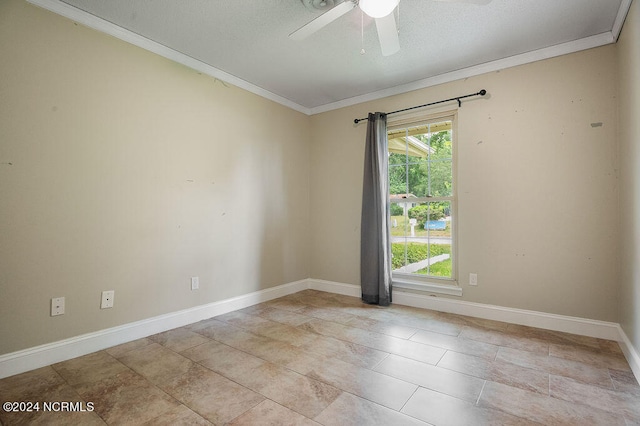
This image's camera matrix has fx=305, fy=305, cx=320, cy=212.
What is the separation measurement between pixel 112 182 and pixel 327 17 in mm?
1978

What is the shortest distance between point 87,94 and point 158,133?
0.54 metres

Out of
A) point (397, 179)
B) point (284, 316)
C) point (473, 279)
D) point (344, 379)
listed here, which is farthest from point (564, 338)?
point (284, 316)

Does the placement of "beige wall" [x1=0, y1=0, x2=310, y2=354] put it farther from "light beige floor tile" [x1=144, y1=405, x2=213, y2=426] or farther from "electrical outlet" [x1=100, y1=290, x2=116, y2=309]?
"light beige floor tile" [x1=144, y1=405, x2=213, y2=426]

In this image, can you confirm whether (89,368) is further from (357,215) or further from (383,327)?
(357,215)

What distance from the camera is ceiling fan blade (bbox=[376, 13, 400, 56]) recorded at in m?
1.83

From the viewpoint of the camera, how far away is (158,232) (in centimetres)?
263

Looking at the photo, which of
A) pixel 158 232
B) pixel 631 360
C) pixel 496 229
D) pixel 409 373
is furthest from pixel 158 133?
pixel 631 360

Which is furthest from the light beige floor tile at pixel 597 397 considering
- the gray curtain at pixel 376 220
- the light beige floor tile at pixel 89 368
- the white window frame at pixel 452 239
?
the light beige floor tile at pixel 89 368

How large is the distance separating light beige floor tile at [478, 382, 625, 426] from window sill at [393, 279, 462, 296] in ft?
4.58

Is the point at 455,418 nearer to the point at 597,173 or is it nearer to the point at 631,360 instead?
the point at 631,360

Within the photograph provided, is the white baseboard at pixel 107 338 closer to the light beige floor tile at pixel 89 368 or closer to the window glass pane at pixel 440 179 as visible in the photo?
the light beige floor tile at pixel 89 368

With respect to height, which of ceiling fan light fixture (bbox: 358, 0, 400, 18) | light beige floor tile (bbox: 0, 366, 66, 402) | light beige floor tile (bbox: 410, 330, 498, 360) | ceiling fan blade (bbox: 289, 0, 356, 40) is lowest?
light beige floor tile (bbox: 410, 330, 498, 360)

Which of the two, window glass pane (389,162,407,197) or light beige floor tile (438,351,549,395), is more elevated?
window glass pane (389,162,407,197)

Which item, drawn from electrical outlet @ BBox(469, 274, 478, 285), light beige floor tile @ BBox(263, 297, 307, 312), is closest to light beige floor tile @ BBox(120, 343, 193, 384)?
light beige floor tile @ BBox(263, 297, 307, 312)
